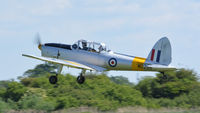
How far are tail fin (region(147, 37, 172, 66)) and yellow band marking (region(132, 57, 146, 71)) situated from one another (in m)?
0.32

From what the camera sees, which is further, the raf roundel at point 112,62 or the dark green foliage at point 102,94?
the dark green foliage at point 102,94

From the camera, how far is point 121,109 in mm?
27047

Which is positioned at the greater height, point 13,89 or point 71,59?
point 71,59

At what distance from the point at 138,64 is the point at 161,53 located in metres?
1.09

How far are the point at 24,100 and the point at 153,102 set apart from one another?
8992 mm

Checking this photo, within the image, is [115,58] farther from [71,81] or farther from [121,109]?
[71,81]

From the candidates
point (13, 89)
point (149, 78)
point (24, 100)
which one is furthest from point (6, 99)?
point (149, 78)

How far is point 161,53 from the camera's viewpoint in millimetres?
17391

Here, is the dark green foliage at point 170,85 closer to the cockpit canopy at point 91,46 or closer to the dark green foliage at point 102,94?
the dark green foliage at point 102,94

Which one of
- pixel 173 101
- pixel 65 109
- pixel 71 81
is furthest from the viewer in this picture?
pixel 71 81

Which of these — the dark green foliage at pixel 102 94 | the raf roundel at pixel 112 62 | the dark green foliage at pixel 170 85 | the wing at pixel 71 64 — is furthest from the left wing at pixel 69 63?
the dark green foliage at pixel 170 85

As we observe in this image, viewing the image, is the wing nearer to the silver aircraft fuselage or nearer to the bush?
the silver aircraft fuselage

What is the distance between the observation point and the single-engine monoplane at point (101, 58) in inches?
684

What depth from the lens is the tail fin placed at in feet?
56.7
